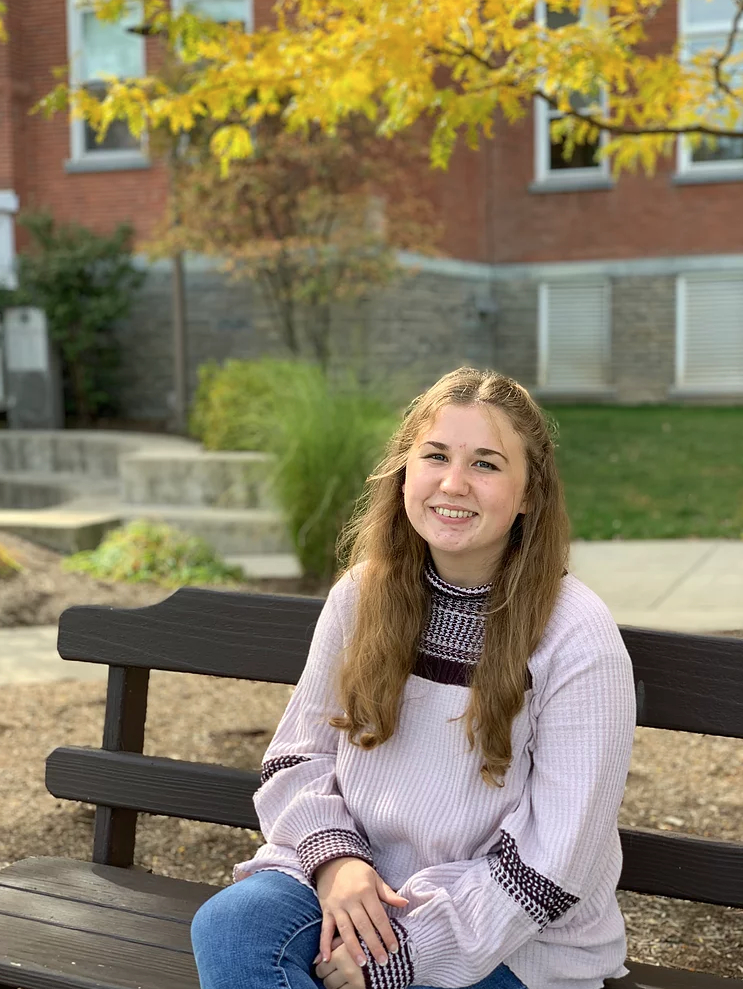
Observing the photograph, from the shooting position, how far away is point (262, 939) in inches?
78.1

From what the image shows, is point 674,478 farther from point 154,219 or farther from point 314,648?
point 314,648

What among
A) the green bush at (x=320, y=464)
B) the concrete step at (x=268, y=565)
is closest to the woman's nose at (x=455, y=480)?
the green bush at (x=320, y=464)

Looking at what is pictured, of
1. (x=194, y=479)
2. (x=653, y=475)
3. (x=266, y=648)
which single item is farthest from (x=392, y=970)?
(x=653, y=475)

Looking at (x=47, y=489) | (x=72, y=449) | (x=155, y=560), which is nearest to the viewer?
(x=155, y=560)

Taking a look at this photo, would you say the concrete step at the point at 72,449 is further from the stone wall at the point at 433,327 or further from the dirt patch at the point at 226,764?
the dirt patch at the point at 226,764

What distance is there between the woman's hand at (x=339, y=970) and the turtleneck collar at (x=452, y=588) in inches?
24.0

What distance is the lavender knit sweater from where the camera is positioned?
1.99m

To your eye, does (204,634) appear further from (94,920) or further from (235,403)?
(235,403)

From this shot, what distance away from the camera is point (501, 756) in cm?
207

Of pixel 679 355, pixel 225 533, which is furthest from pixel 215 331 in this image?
pixel 679 355

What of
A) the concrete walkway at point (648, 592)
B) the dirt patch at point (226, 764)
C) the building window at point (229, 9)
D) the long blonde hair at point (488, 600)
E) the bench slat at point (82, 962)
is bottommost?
the concrete walkway at point (648, 592)

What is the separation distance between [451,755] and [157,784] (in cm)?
78

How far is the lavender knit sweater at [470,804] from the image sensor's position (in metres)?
1.99

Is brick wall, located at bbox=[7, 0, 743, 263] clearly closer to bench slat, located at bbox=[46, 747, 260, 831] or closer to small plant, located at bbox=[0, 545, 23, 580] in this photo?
small plant, located at bbox=[0, 545, 23, 580]
